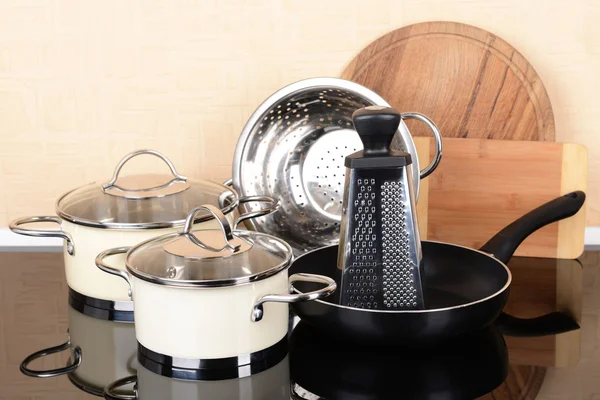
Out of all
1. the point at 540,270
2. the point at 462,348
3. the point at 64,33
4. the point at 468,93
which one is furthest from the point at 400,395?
the point at 64,33

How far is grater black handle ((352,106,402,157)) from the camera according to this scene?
3.29ft

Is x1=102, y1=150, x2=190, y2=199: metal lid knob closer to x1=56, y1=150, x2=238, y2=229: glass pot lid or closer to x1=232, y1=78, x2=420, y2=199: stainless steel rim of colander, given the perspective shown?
x1=56, y1=150, x2=238, y2=229: glass pot lid

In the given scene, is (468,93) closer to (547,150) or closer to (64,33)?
(547,150)

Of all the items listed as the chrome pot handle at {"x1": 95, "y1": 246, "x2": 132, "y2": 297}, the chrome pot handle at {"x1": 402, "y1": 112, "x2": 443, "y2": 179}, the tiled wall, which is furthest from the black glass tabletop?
the tiled wall

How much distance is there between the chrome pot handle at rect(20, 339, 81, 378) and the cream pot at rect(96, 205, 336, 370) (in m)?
0.11

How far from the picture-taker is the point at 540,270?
133 centimetres

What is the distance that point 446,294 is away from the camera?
1122 mm

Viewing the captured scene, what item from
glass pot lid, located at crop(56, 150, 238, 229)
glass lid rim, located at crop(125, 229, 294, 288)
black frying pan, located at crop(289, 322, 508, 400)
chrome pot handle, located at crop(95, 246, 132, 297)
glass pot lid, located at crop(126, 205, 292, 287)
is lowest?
black frying pan, located at crop(289, 322, 508, 400)

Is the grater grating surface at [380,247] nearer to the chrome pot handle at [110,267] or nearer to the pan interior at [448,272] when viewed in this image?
the pan interior at [448,272]

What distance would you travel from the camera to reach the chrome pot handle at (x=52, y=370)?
40.1 inches

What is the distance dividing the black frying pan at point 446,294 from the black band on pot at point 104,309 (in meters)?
0.24

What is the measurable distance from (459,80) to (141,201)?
1.92ft

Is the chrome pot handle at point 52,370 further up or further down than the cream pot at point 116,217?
further down

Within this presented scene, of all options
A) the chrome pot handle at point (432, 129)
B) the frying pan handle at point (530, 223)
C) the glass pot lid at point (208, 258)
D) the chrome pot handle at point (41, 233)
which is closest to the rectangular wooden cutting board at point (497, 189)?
the frying pan handle at point (530, 223)
